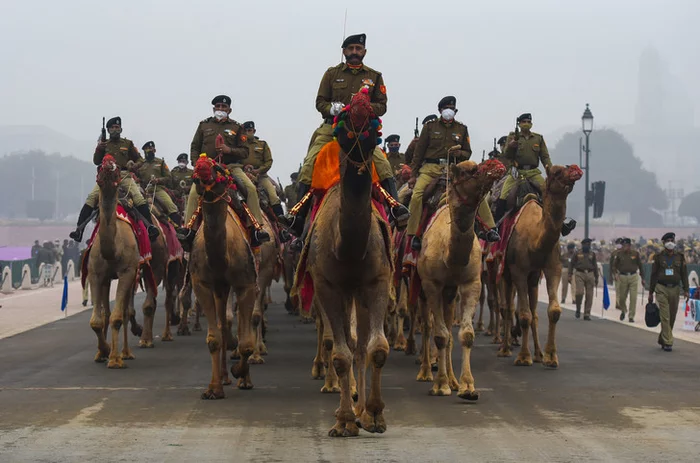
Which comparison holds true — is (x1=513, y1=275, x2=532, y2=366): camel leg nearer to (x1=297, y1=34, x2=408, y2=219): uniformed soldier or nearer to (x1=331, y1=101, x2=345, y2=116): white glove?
(x1=297, y1=34, x2=408, y2=219): uniformed soldier

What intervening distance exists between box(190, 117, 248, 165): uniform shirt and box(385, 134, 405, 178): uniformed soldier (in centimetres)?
767

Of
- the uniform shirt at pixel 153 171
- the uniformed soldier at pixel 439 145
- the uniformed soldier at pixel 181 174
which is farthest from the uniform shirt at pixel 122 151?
the uniformed soldier at pixel 439 145

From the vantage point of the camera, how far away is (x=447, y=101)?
18.1 m

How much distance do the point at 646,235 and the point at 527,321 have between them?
13712 centimetres

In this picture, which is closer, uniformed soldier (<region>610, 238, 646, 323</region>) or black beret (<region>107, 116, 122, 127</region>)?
black beret (<region>107, 116, 122, 127</region>)

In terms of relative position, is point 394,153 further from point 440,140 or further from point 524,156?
point 440,140

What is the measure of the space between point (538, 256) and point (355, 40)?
5.64 meters

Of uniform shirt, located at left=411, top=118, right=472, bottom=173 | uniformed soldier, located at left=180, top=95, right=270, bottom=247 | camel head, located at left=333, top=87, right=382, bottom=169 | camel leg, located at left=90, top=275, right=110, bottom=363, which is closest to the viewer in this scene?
camel head, located at left=333, top=87, right=382, bottom=169

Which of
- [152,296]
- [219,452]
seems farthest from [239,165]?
[219,452]

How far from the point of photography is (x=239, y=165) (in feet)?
59.8

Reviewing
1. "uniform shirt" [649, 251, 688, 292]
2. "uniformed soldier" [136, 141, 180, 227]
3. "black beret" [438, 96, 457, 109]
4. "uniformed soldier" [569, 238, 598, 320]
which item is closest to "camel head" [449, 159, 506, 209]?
"black beret" [438, 96, 457, 109]

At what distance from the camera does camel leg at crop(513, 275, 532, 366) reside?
18.4m

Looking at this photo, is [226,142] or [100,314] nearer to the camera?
[226,142]

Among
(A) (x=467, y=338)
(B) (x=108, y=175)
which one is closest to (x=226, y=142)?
(B) (x=108, y=175)
